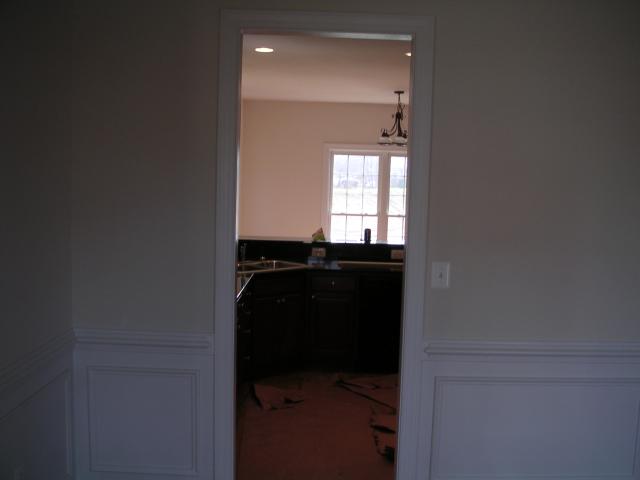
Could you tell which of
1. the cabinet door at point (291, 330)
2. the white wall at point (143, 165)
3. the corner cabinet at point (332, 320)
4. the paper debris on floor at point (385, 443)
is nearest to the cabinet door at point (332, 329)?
the corner cabinet at point (332, 320)

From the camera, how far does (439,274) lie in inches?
91.4

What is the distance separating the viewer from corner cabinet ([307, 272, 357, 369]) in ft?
14.6

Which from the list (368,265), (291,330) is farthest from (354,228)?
(291,330)

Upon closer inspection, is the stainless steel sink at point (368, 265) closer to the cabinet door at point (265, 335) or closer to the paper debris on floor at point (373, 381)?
the cabinet door at point (265, 335)

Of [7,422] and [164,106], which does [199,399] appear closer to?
[7,422]

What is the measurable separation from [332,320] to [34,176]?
291 cm

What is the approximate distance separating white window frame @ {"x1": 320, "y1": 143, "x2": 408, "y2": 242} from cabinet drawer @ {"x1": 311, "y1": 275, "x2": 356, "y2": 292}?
3.49m

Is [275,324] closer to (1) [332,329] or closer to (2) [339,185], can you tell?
(1) [332,329]

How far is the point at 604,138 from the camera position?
2.30m

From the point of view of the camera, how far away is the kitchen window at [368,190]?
25.9 feet

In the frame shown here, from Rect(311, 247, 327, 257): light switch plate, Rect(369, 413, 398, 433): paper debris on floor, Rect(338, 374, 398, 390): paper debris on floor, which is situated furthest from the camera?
Rect(311, 247, 327, 257): light switch plate

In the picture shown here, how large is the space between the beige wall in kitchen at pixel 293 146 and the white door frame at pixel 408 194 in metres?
5.55

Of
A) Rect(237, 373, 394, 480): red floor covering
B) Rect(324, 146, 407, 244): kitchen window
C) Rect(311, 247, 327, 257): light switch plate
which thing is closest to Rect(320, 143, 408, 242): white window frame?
Rect(324, 146, 407, 244): kitchen window

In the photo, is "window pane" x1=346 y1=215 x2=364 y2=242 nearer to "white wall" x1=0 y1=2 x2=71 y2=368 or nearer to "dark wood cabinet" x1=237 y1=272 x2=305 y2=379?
"dark wood cabinet" x1=237 y1=272 x2=305 y2=379
